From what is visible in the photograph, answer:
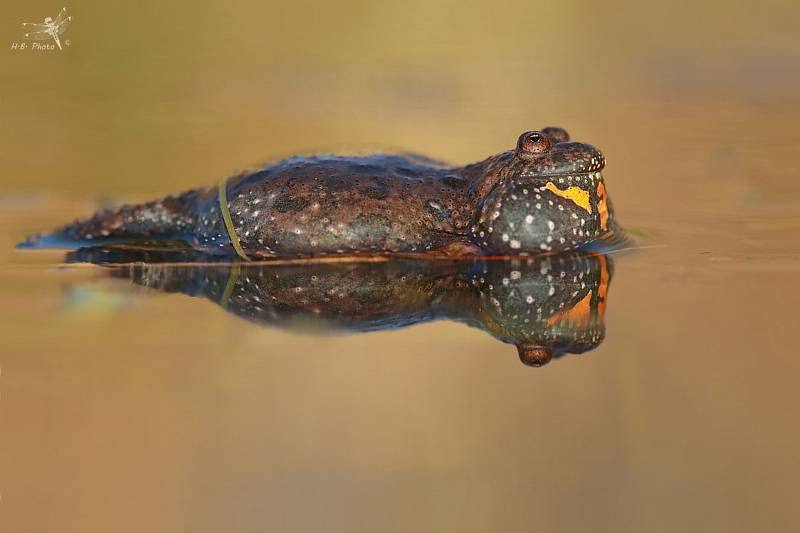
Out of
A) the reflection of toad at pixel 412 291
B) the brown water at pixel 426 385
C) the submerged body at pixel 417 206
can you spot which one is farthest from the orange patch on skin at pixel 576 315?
the submerged body at pixel 417 206

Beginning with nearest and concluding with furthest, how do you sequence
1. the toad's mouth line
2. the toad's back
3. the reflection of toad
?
the reflection of toad
the toad's mouth line
the toad's back

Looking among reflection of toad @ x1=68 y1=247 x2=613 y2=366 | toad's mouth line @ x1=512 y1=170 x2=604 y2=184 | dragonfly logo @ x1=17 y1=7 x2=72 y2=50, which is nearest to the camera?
reflection of toad @ x1=68 y1=247 x2=613 y2=366

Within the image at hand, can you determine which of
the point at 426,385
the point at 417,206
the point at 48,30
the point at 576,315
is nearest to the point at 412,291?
the point at 417,206

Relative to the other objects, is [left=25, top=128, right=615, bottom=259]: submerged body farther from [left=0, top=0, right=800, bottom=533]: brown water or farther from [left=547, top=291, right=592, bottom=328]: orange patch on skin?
[left=547, top=291, right=592, bottom=328]: orange patch on skin

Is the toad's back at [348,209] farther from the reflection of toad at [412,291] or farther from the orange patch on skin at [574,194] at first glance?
the orange patch on skin at [574,194]

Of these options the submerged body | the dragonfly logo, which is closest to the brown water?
the submerged body

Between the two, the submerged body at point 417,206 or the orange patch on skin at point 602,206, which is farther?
the orange patch on skin at point 602,206

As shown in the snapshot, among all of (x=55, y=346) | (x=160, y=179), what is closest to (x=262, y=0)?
(x=160, y=179)
